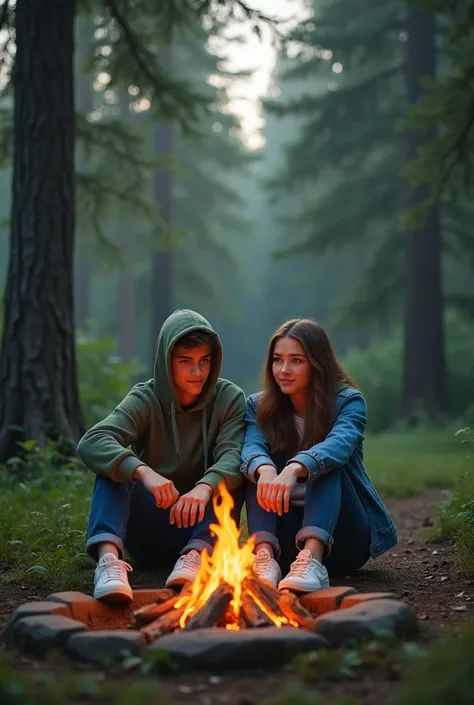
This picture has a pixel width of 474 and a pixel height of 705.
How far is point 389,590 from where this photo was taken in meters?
4.23

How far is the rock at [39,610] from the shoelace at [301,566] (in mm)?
988

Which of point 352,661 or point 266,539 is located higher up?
point 266,539

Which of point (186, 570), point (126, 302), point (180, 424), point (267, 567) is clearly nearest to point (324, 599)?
point (267, 567)

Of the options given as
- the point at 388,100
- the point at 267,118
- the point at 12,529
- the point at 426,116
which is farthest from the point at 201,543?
the point at 267,118

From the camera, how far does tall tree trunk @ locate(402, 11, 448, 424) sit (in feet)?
50.4

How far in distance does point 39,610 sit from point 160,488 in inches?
30.9

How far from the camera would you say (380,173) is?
1906 cm

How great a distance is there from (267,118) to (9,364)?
51.4 meters

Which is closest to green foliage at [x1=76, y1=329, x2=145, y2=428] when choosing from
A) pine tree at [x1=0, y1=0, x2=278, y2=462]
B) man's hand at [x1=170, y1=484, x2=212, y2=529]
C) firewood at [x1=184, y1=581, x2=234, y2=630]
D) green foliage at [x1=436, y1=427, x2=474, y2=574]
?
pine tree at [x1=0, y1=0, x2=278, y2=462]

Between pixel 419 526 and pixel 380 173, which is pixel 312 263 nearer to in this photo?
pixel 380 173

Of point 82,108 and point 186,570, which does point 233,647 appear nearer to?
point 186,570

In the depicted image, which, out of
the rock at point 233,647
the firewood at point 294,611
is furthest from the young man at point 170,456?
the rock at point 233,647

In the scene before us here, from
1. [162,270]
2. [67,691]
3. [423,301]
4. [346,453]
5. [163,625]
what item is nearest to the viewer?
[67,691]

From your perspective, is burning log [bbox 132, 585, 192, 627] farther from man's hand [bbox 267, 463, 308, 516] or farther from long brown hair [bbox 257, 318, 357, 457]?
long brown hair [bbox 257, 318, 357, 457]
